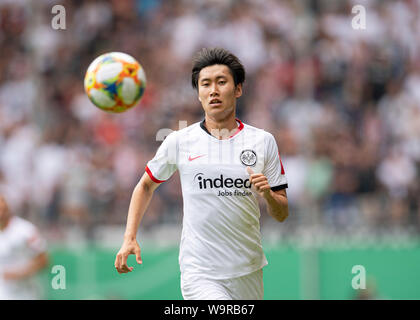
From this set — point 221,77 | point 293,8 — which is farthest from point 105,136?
point 221,77

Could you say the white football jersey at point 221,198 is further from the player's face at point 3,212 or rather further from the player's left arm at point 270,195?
the player's face at point 3,212

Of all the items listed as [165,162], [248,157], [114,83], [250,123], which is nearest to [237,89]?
[248,157]

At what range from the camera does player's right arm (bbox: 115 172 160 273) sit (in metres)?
4.93

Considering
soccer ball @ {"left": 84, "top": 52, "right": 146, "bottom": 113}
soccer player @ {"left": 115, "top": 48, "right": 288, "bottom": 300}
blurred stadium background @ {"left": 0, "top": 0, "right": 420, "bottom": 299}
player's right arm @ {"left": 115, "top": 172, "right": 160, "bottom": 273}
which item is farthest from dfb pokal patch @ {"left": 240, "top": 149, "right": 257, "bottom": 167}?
blurred stadium background @ {"left": 0, "top": 0, "right": 420, "bottom": 299}

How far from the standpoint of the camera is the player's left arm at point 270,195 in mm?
4797

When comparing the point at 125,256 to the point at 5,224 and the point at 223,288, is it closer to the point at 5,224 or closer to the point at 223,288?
the point at 223,288

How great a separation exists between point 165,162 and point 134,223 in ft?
1.65

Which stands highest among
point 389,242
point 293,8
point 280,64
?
point 293,8

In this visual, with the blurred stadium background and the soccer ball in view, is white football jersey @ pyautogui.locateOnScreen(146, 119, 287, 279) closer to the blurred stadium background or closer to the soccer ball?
the soccer ball

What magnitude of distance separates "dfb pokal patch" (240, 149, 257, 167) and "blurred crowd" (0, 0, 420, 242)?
4565 millimetres

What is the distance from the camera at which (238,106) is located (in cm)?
1107

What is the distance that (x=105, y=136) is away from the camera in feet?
37.2
